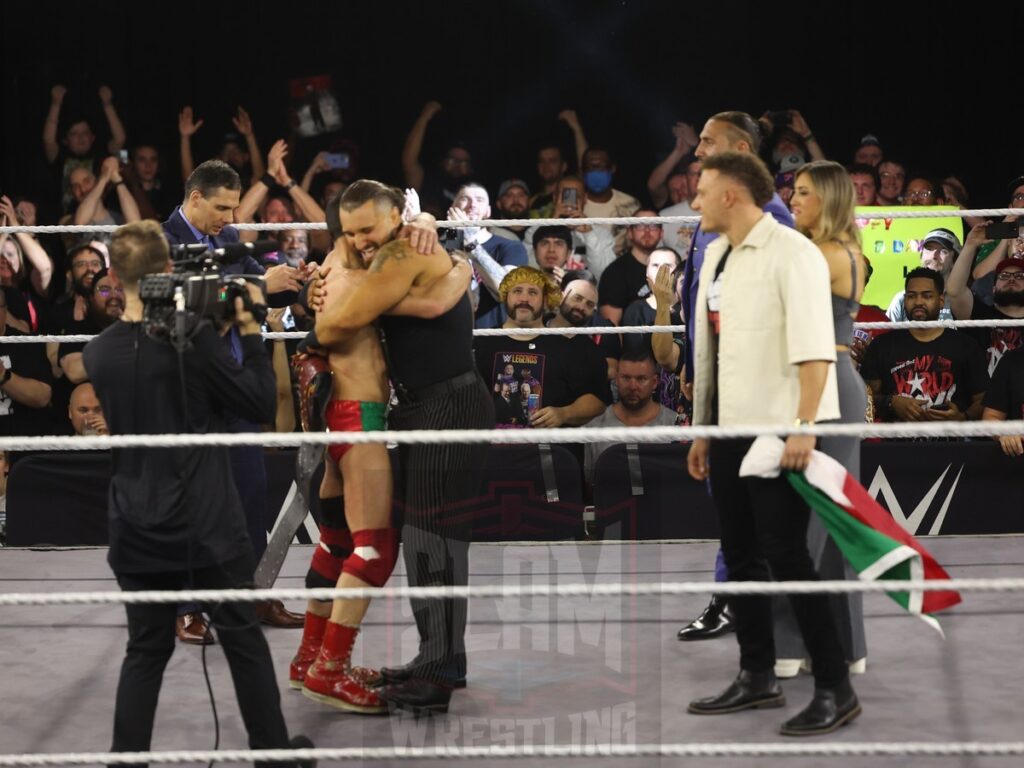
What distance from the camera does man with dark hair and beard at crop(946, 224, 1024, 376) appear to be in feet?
15.1

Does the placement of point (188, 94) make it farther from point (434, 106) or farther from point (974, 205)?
point (974, 205)

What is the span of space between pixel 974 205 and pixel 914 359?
8.82 feet

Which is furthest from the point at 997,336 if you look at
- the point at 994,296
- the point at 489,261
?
the point at 489,261

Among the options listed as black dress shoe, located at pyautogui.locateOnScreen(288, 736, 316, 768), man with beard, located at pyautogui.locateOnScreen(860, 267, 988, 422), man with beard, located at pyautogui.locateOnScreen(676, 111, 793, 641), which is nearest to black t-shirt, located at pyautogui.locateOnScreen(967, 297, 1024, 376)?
man with beard, located at pyautogui.locateOnScreen(860, 267, 988, 422)

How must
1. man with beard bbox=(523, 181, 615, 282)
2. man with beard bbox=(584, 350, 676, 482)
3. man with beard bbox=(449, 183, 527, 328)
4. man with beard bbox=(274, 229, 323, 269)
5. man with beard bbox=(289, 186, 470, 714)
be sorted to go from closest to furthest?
man with beard bbox=(289, 186, 470, 714) → man with beard bbox=(584, 350, 676, 482) → man with beard bbox=(449, 183, 527, 328) → man with beard bbox=(523, 181, 615, 282) → man with beard bbox=(274, 229, 323, 269)

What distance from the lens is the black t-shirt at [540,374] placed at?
14.7 feet

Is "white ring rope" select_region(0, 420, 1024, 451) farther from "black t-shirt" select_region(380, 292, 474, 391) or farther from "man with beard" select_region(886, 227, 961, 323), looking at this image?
"man with beard" select_region(886, 227, 961, 323)

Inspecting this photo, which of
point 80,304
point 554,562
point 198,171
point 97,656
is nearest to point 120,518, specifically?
point 97,656

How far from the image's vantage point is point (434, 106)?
702cm

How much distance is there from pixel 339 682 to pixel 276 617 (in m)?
0.61

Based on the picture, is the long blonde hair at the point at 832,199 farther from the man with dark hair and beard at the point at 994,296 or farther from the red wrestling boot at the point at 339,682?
the man with dark hair and beard at the point at 994,296

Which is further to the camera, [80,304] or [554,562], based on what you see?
[80,304]

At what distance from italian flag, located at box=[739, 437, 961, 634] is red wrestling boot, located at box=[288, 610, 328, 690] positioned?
3.28ft

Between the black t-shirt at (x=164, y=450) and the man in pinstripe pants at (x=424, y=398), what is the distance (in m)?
0.53
